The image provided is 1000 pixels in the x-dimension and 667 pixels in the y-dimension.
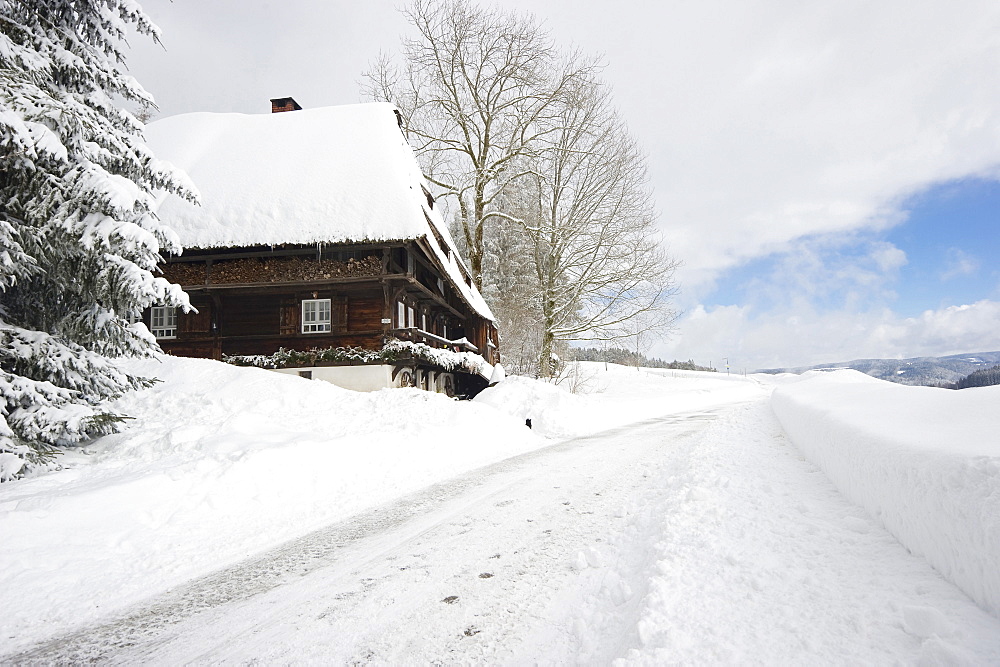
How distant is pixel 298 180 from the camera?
18641 mm

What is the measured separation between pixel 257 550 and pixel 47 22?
25.9 feet

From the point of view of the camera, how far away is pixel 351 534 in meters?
5.44

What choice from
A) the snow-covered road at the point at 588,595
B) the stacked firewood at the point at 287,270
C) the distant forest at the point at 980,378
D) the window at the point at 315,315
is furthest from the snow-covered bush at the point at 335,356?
the distant forest at the point at 980,378

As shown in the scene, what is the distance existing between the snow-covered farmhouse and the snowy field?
7748mm

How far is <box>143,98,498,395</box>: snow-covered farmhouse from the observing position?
17094mm

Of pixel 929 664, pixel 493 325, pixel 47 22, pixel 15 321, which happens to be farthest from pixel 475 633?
pixel 493 325

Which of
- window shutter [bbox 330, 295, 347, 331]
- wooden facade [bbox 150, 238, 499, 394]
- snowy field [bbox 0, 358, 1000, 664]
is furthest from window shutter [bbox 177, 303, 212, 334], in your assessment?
snowy field [bbox 0, 358, 1000, 664]

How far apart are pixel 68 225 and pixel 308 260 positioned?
34.8 feet

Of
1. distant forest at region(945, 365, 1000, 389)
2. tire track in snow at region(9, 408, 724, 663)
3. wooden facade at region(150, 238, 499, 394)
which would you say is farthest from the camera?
wooden facade at region(150, 238, 499, 394)

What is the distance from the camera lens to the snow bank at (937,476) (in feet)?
8.63

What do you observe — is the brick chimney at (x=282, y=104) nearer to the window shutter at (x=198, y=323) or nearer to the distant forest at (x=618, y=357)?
the window shutter at (x=198, y=323)

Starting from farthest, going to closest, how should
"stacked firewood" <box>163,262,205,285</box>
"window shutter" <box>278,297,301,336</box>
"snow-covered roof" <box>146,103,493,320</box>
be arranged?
"window shutter" <box>278,297,301,336</box> → "stacked firewood" <box>163,262,205,285</box> → "snow-covered roof" <box>146,103,493,320</box>

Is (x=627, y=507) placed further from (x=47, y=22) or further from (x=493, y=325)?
(x=493, y=325)

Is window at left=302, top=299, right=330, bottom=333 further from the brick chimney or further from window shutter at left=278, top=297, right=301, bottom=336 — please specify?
the brick chimney
